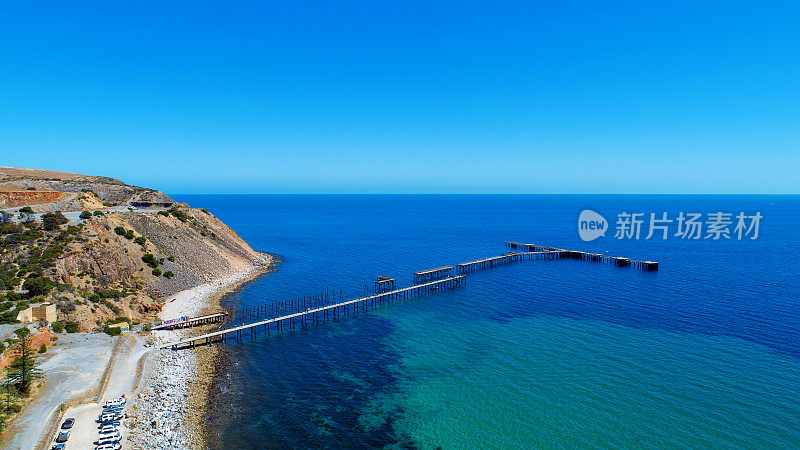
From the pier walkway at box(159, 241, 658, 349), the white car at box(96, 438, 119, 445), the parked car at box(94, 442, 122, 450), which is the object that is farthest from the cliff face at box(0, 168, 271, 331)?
the parked car at box(94, 442, 122, 450)

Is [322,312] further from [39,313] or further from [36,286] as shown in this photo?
[36,286]

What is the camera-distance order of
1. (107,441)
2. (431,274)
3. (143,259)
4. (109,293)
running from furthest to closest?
(431,274), (143,259), (109,293), (107,441)

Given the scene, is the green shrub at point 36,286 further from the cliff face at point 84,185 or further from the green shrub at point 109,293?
the cliff face at point 84,185

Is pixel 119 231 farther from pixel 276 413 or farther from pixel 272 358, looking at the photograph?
pixel 276 413

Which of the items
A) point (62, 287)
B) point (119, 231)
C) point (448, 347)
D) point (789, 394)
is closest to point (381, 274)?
point (448, 347)

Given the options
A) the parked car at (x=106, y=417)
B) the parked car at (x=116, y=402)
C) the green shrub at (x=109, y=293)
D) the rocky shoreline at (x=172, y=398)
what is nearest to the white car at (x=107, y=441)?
the rocky shoreline at (x=172, y=398)

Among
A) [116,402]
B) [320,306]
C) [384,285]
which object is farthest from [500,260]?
[116,402]
